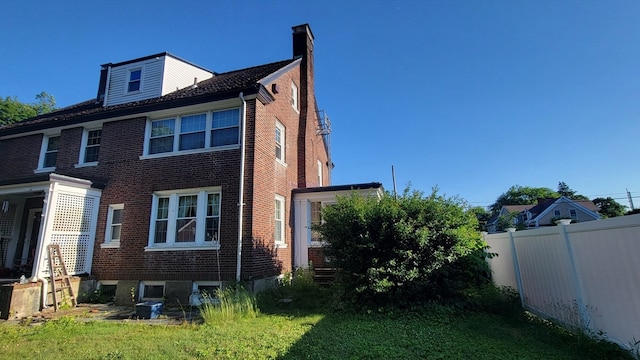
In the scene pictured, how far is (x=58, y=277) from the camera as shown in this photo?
982cm

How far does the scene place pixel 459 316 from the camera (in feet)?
24.1

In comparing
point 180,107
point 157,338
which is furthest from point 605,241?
point 180,107

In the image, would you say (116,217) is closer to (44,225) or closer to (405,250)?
(44,225)

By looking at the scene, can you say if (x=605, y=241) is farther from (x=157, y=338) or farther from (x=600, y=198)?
(x=600, y=198)

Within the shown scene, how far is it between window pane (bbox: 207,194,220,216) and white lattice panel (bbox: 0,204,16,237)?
29.8ft

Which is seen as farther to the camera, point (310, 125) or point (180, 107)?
point (310, 125)

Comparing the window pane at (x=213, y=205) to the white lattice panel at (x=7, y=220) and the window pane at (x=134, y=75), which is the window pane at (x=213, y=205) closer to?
the window pane at (x=134, y=75)

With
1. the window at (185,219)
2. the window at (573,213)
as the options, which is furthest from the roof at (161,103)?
the window at (573,213)

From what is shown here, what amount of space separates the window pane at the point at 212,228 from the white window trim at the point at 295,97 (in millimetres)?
7108

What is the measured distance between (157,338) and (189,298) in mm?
3860

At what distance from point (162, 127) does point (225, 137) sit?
8.97ft

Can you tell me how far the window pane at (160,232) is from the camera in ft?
36.0

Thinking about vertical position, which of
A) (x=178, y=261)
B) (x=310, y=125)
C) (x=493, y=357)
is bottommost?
(x=493, y=357)

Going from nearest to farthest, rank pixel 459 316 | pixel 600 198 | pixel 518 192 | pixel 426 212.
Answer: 1. pixel 459 316
2. pixel 426 212
3. pixel 600 198
4. pixel 518 192
